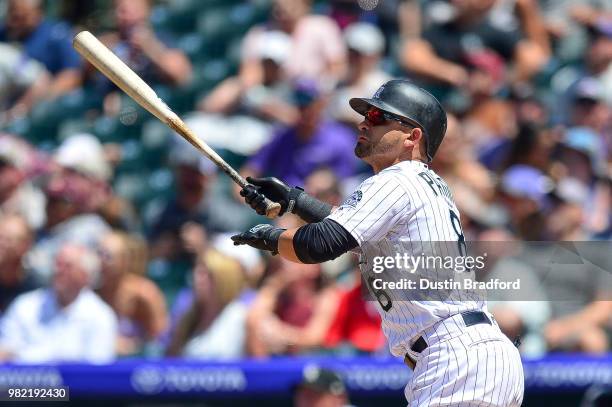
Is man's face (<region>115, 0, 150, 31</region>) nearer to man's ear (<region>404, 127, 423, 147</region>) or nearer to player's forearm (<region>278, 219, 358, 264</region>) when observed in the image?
man's ear (<region>404, 127, 423, 147</region>)

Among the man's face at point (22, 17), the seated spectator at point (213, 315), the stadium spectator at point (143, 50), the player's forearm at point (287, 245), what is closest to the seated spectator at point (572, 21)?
the stadium spectator at point (143, 50)

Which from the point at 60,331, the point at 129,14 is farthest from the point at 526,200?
the point at 129,14

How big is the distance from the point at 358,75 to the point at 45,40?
2611 mm

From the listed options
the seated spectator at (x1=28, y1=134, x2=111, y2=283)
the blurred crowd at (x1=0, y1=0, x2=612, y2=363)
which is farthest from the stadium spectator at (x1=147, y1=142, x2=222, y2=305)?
the seated spectator at (x1=28, y1=134, x2=111, y2=283)

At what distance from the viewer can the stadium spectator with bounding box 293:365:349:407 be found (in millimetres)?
5785

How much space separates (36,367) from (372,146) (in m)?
2.57

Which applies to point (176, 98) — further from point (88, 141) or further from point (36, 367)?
point (36, 367)

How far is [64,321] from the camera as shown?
645 centimetres

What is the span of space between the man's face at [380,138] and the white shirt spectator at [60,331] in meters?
2.59

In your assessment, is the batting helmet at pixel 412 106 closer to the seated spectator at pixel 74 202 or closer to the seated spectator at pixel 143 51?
the seated spectator at pixel 74 202

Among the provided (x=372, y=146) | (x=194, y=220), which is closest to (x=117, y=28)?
(x=194, y=220)

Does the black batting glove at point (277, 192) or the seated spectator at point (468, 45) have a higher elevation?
the seated spectator at point (468, 45)

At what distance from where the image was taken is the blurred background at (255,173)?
627cm

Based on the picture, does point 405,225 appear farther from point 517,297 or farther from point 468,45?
point 468,45
